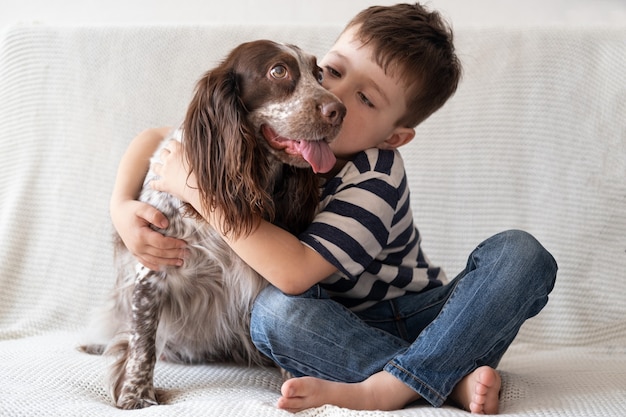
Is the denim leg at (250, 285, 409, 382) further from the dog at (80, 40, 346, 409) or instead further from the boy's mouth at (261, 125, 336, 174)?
the boy's mouth at (261, 125, 336, 174)

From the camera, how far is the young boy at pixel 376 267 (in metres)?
1.65

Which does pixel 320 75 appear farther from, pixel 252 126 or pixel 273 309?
pixel 273 309

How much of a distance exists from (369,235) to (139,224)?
1.75ft

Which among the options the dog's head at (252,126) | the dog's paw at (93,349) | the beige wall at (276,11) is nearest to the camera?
the dog's head at (252,126)

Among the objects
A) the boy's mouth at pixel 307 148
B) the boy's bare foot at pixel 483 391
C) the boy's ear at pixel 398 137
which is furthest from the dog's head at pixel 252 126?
the boy's bare foot at pixel 483 391

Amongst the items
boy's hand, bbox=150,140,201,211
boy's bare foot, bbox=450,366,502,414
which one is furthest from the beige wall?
boy's bare foot, bbox=450,366,502,414

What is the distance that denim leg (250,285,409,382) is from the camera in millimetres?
1729

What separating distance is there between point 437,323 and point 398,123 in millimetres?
570

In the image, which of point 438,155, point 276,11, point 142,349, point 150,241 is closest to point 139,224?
point 150,241

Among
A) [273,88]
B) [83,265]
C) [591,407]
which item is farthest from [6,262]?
[591,407]

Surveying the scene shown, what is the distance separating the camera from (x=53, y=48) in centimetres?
276

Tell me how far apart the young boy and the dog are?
0.05 metres

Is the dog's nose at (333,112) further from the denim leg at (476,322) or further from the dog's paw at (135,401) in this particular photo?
the dog's paw at (135,401)

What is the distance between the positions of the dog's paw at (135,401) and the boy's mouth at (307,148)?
60 centimetres
